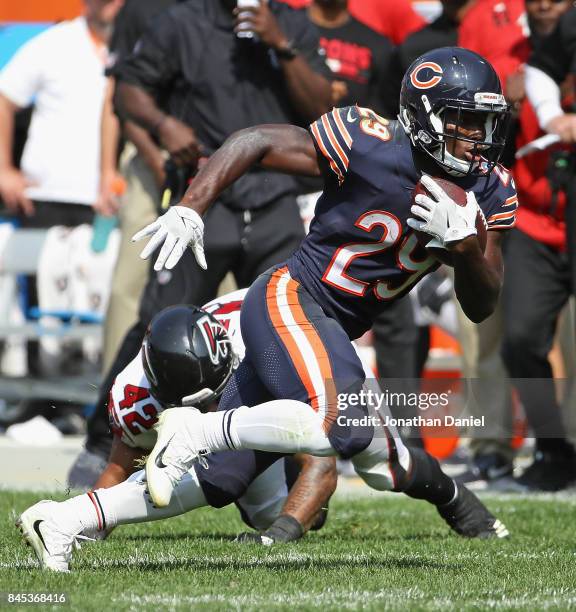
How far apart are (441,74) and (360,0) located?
12.3 ft

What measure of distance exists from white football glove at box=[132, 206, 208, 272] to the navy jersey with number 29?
1.58 ft

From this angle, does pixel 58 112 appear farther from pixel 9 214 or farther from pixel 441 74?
pixel 441 74

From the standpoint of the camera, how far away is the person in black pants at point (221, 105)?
264 inches

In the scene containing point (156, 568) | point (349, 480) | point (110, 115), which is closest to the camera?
point (156, 568)

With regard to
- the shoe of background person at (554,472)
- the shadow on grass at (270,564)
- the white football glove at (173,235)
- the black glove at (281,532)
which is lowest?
the shoe of background person at (554,472)

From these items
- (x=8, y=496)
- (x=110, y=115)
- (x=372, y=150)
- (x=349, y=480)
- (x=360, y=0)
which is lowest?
(x=349, y=480)

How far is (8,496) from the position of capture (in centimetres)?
641

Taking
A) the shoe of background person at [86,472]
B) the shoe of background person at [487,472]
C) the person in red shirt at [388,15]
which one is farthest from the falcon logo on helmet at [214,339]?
the person in red shirt at [388,15]

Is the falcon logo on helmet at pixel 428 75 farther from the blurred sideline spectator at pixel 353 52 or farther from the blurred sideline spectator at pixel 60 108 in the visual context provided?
the blurred sideline spectator at pixel 60 108

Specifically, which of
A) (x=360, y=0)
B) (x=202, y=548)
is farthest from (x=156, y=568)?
(x=360, y=0)

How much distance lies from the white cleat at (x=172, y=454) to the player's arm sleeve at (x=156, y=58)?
3.03 metres

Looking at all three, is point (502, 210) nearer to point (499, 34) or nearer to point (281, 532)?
point (281, 532)

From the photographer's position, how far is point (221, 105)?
683 centimetres

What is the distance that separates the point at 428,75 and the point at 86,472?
2.69 m
